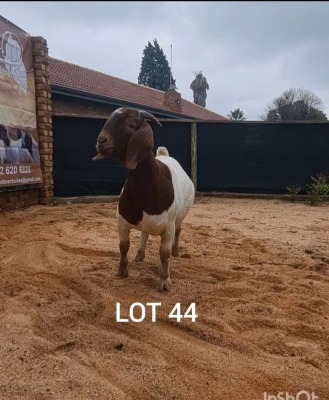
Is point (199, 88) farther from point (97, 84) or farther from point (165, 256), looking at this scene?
point (165, 256)

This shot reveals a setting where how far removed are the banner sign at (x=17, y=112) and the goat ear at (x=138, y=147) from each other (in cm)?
464

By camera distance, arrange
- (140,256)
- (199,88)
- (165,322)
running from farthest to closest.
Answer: (199,88)
(140,256)
(165,322)

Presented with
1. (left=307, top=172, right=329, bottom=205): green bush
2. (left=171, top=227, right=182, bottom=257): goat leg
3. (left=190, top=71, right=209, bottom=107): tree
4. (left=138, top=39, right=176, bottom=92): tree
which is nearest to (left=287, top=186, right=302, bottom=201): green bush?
(left=307, top=172, right=329, bottom=205): green bush

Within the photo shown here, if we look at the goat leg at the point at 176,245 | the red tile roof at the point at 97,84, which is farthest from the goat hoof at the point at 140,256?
the red tile roof at the point at 97,84

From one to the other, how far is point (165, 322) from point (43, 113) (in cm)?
680

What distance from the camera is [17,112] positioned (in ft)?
24.8

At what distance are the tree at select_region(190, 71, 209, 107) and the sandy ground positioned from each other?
122 feet

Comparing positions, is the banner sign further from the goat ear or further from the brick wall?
the goat ear

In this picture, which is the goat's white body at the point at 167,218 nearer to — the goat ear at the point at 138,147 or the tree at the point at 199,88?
the goat ear at the point at 138,147

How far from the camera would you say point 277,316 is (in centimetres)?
300

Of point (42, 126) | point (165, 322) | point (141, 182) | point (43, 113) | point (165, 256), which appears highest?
point (43, 113)

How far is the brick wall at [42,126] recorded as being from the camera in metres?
8.38

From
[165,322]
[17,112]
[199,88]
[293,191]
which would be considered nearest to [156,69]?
[199,88]

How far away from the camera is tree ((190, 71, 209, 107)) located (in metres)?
41.1
